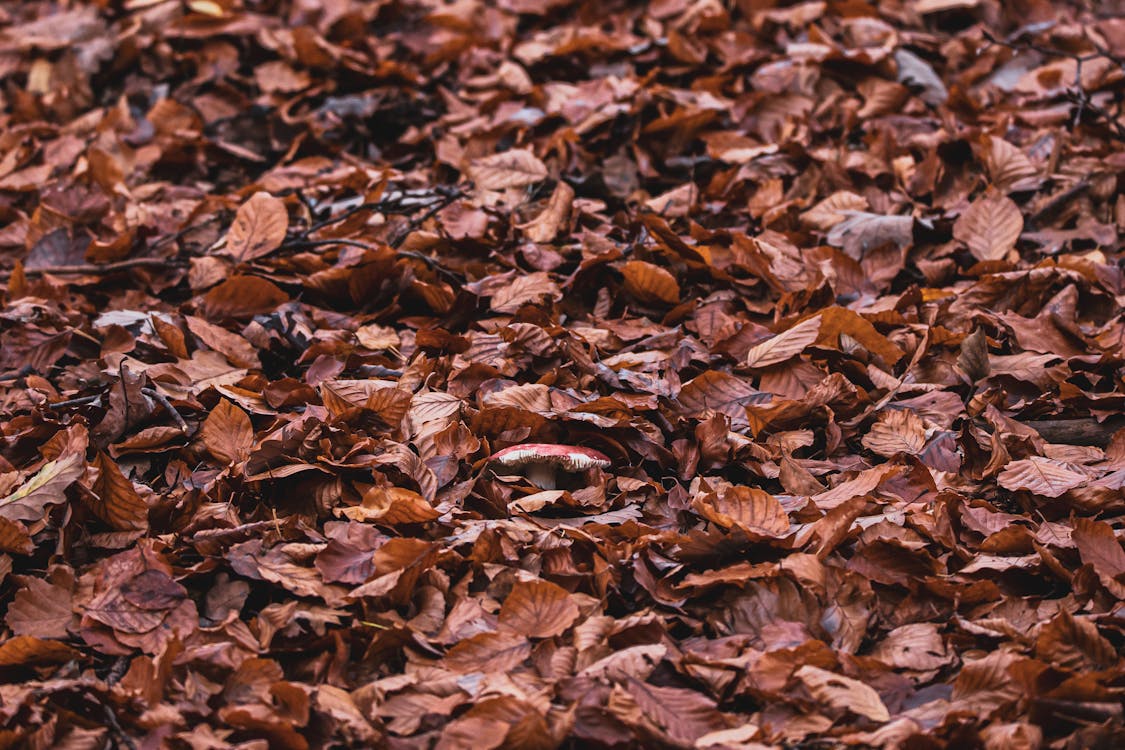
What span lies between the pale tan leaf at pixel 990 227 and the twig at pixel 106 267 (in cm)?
198

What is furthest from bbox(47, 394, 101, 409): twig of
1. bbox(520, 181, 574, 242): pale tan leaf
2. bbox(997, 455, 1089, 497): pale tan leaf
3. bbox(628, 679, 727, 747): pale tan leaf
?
bbox(997, 455, 1089, 497): pale tan leaf

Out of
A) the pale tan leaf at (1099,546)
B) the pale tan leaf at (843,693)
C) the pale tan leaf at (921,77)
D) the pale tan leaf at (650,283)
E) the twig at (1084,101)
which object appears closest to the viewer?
the pale tan leaf at (843,693)

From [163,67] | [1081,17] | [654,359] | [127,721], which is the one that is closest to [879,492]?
[654,359]

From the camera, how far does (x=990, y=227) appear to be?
2.77 m

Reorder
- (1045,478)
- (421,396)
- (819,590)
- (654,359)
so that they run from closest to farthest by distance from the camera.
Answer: (819,590)
(1045,478)
(421,396)
(654,359)

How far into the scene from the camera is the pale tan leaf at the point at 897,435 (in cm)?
216

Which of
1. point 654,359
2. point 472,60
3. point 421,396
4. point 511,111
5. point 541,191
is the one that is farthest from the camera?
point 472,60

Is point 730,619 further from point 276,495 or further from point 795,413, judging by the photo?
point 276,495

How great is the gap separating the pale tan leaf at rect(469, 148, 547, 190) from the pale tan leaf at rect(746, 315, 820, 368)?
39.7 inches

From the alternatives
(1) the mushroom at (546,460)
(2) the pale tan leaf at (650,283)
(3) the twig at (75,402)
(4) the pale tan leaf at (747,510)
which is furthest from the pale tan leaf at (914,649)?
(3) the twig at (75,402)

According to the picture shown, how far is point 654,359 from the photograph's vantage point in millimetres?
2404

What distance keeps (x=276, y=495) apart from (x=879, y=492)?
1106mm

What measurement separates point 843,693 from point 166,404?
4.51 feet

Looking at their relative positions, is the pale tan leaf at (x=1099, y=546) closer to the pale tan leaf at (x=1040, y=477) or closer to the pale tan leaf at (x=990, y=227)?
the pale tan leaf at (x=1040, y=477)
